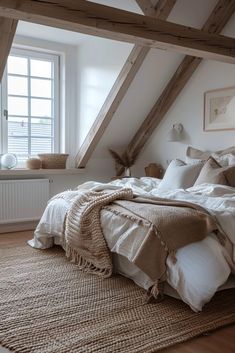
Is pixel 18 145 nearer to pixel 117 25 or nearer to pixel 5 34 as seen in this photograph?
pixel 5 34

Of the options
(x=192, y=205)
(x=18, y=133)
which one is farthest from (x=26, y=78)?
(x=192, y=205)

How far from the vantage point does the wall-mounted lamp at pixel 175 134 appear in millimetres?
5074

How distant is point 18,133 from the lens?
5039 millimetres

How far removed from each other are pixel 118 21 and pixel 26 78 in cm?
229

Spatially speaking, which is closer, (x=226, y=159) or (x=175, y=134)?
(x=226, y=159)

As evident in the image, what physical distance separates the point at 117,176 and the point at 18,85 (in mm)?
1884

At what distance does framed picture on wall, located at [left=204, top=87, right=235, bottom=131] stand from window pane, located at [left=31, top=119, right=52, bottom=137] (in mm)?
2072

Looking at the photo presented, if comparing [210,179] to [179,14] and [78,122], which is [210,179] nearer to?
[179,14]

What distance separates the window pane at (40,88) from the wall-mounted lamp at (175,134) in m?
1.69

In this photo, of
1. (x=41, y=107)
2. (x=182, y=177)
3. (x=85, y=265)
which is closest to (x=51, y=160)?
(x=41, y=107)

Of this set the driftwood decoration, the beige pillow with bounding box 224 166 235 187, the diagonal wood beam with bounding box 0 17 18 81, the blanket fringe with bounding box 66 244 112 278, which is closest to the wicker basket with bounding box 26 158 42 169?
the driftwood decoration

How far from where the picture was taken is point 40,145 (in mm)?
5258

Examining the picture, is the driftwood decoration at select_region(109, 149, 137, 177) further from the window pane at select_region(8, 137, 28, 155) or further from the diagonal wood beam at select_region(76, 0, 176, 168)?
the window pane at select_region(8, 137, 28, 155)

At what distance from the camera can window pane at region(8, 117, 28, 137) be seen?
497cm
